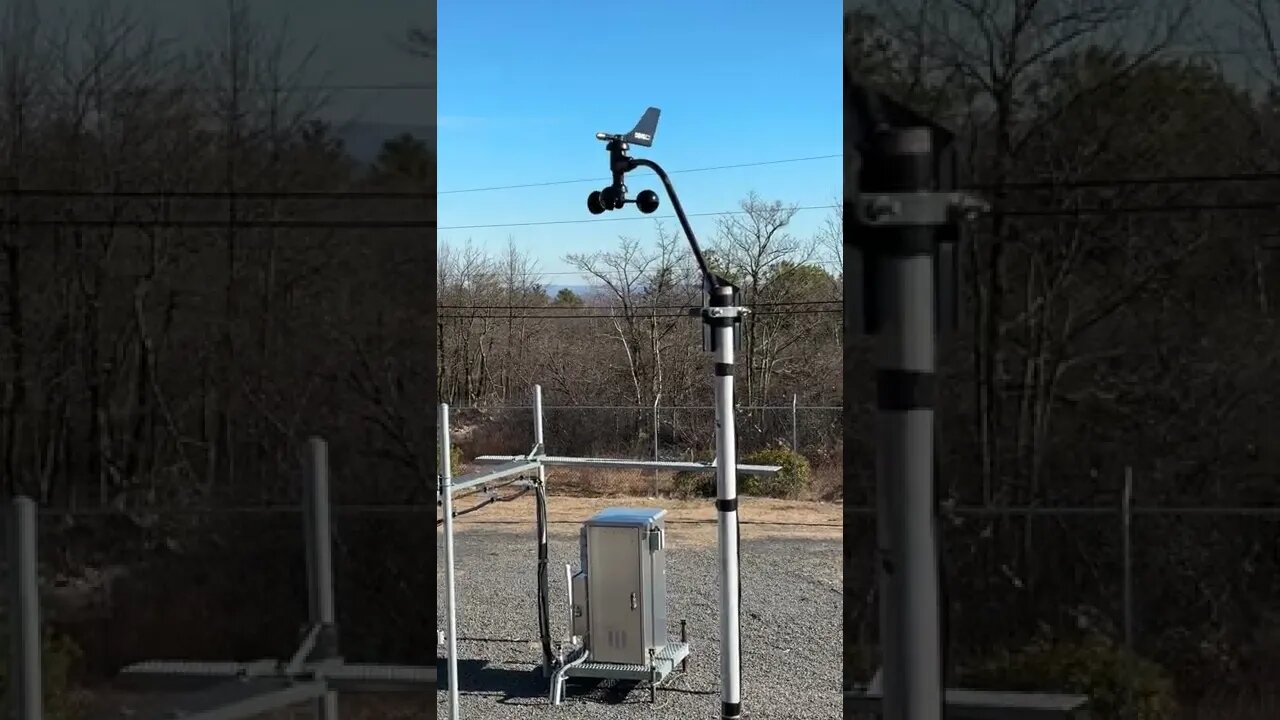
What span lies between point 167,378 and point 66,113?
56 cm

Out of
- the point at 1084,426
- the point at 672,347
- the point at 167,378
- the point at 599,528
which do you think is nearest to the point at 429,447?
the point at 167,378

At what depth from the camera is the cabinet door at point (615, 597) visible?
5207 mm

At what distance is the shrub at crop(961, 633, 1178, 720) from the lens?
183cm

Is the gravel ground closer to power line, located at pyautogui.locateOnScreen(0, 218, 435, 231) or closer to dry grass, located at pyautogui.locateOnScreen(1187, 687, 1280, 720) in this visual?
power line, located at pyautogui.locateOnScreen(0, 218, 435, 231)

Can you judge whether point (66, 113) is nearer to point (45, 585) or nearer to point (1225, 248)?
point (45, 585)

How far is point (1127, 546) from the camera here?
1824 mm

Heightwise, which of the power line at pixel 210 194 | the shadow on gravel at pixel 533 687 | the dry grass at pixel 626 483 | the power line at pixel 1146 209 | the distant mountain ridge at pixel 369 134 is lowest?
the shadow on gravel at pixel 533 687

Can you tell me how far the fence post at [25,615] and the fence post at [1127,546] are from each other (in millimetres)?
2044

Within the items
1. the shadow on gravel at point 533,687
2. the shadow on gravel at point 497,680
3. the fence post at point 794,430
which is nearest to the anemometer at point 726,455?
the shadow on gravel at point 533,687

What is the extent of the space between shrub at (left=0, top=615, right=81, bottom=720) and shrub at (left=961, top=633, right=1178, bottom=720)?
1.72m

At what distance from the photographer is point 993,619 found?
6.01 ft

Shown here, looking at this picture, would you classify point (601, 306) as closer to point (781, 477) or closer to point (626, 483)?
point (626, 483)

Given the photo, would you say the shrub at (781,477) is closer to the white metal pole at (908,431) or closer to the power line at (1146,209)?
the power line at (1146,209)

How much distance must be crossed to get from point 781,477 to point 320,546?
9.03 meters
